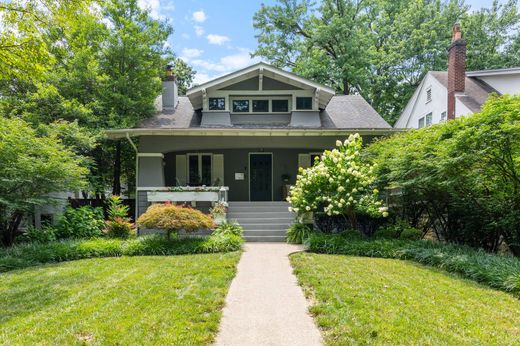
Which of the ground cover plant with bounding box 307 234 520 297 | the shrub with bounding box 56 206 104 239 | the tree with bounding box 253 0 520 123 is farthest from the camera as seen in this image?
the tree with bounding box 253 0 520 123

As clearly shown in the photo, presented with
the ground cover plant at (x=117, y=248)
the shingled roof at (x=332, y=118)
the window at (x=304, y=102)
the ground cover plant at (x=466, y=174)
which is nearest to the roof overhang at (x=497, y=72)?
the shingled roof at (x=332, y=118)

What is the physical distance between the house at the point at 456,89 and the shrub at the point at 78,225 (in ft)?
48.7

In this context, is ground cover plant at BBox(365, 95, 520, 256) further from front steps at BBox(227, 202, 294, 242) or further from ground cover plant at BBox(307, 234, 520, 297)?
front steps at BBox(227, 202, 294, 242)

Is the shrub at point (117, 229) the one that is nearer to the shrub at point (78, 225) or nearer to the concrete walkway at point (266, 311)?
the shrub at point (78, 225)

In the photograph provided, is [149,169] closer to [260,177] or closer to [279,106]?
[260,177]

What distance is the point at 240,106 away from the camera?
14109mm

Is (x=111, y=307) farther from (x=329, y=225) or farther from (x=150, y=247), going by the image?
(x=329, y=225)

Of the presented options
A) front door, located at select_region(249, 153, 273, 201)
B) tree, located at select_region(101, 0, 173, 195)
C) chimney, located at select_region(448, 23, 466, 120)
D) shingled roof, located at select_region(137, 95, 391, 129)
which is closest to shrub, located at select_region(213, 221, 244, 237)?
front door, located at select_region(249, 153, 273, 201)

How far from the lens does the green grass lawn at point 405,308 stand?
328 centimetres

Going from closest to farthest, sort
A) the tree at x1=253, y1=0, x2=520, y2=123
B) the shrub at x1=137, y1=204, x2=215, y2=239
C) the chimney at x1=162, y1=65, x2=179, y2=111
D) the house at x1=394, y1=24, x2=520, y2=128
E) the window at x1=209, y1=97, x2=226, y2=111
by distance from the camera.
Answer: the shrub at x1=137, y1=204, x2=215, y2=239 < the window at x1=209, y1=97, x2=226, y2=111 < the house at x1=394, y1=24, x2=520, y2=128 < the chimney at x1=162, y1=65, x2=179, y2=111 < the tree at x1=253, y1=0, x2=520, y2=123

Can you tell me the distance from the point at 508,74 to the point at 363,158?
1236cm

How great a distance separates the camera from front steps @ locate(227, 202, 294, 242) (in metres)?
10.1

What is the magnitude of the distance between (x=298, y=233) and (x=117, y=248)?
15.8 feet

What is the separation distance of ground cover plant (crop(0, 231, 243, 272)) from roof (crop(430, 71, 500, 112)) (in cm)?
1245
